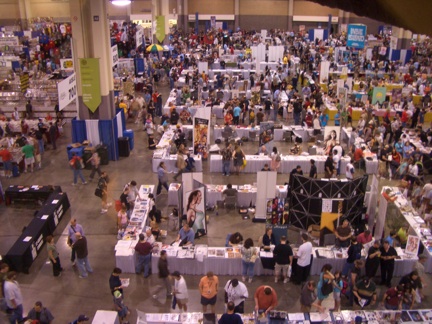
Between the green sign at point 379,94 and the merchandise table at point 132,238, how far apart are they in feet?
42.9

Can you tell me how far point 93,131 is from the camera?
16.7 metres

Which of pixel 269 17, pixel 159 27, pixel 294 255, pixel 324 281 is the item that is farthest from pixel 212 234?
pixel 269 17

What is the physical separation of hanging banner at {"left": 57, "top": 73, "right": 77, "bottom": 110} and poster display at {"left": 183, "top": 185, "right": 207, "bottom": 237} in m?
5.79

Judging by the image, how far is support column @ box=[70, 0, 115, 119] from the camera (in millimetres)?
15883

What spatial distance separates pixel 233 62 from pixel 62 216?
19294mm

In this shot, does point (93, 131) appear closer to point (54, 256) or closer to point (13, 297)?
point (54, 256)

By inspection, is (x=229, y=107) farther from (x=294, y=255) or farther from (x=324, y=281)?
(x=324, y=281)

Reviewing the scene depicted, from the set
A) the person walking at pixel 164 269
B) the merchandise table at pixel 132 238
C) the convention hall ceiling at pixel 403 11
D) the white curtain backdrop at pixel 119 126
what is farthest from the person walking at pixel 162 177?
the convention hall ceiling at pixel 403 11

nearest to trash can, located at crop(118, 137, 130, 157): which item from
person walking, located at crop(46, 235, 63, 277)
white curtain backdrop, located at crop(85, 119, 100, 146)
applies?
white curtain backdrop, located at crop(85, 119, 100, 146)

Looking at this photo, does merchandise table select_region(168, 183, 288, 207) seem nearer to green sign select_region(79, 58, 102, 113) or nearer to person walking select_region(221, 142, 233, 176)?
person walking select_region(221, 142, 233, 176)

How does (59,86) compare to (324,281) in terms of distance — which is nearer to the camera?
(324,281)

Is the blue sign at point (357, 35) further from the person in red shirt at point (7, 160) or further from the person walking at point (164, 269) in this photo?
the person walking at point (164, 269)

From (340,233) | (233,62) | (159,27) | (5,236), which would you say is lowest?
(5,236)

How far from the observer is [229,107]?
19875 mm
